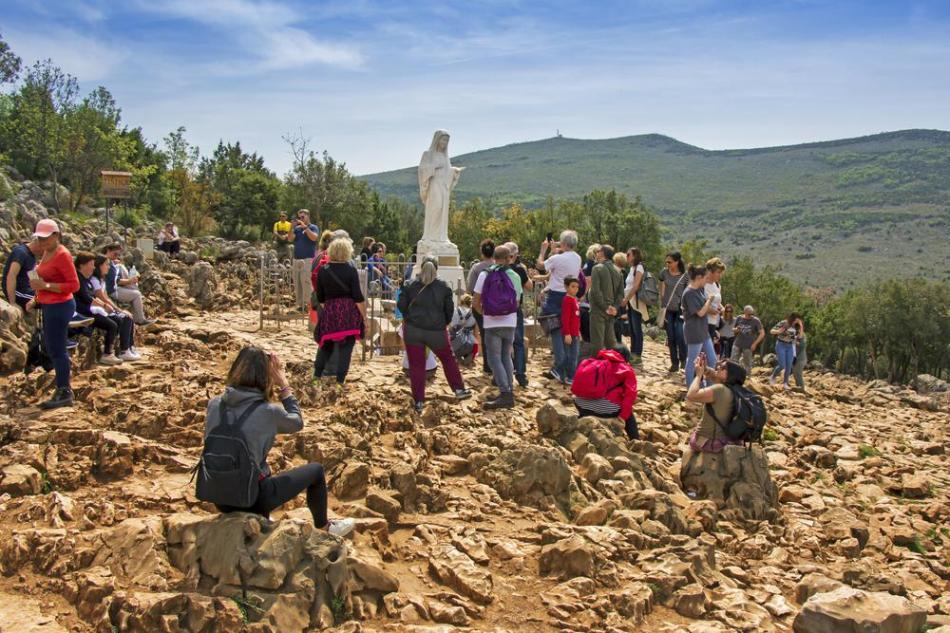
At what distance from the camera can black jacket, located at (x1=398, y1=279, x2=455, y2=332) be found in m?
8.06

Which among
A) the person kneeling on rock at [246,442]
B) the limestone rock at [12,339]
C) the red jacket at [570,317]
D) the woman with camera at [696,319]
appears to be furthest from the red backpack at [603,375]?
the limestone rock at [12,339]

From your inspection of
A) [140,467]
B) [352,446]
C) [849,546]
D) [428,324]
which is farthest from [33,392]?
[849,546]

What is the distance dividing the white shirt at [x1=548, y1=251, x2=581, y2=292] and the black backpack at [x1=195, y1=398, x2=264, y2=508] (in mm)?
6404

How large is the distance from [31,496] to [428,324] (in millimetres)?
3987

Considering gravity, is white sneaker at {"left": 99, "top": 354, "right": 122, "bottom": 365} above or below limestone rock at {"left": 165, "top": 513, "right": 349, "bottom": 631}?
above

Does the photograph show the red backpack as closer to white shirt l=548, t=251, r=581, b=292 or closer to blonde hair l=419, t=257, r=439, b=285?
blonde hair l=419, t=257, r=439, b=285

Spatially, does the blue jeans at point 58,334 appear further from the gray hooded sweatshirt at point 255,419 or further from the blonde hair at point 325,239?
the blonde hair at point 325,239

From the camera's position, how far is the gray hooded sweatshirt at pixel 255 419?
178 inches

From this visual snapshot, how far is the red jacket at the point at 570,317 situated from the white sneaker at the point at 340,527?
5.46m

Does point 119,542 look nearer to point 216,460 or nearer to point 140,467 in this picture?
point 216,460

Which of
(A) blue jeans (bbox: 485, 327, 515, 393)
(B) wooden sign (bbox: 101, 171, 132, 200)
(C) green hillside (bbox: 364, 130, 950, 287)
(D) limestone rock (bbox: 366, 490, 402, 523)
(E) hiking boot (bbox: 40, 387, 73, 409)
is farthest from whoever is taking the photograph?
(C) green hillside (bbox: 364, 130, 950, 287)

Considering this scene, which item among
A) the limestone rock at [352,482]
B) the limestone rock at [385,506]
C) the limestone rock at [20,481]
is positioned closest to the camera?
the limestone rock at [20,481]

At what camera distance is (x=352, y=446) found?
668 cm

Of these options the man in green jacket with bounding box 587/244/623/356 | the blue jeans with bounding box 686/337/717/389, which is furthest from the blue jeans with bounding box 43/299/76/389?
the blue jeans with bounding box 686/337/717/389
